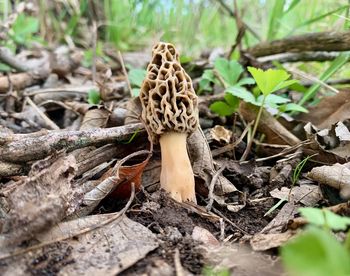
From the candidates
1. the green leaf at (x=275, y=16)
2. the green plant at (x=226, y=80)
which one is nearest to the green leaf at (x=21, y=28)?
the green plant at (x=226, y=80)

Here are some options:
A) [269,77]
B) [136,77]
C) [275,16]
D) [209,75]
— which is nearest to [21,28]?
[136,77]

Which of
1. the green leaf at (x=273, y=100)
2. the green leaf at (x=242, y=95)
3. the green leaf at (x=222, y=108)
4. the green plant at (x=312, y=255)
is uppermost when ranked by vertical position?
the green plant at (x=312, y=255)

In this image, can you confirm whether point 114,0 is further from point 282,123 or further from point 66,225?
point 66,225

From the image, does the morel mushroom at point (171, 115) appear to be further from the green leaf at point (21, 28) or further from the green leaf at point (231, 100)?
the green leaf at point (21, 28)

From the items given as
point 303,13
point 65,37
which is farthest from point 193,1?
point 65,37

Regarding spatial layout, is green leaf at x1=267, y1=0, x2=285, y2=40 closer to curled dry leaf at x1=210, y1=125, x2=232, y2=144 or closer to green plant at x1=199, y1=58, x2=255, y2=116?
green plant at x1=199, y1=58, x2=255, y2=116

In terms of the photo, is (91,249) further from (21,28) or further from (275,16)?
(21,28)
